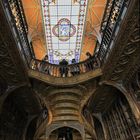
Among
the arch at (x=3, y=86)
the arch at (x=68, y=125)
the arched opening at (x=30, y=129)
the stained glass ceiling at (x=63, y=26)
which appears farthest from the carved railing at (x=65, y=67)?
the stained glass ceiling at (x=63, y=26)

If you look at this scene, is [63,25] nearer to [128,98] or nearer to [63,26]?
[63,26]

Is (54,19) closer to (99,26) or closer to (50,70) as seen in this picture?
(99,26)

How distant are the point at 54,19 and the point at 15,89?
5.17 metres

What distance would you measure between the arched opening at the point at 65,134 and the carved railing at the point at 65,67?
246cm

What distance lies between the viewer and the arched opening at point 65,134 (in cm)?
690

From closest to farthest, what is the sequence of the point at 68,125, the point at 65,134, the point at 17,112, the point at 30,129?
the point at 68,125 → the point at 65,134 → the point at 17,112 → the point at 30,129

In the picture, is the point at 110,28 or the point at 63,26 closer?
the point at 110,28

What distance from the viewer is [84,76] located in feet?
20.6

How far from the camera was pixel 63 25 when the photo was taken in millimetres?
9758

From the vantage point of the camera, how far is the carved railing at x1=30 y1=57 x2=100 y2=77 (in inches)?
275

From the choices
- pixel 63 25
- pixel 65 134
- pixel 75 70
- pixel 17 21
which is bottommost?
pixel 65 134

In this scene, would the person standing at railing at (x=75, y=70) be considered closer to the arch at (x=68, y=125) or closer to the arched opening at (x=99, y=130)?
the arch at (x=68, y=125)

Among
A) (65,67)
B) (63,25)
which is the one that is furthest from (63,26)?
(65,67)

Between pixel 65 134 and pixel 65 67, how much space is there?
305 centimetres
